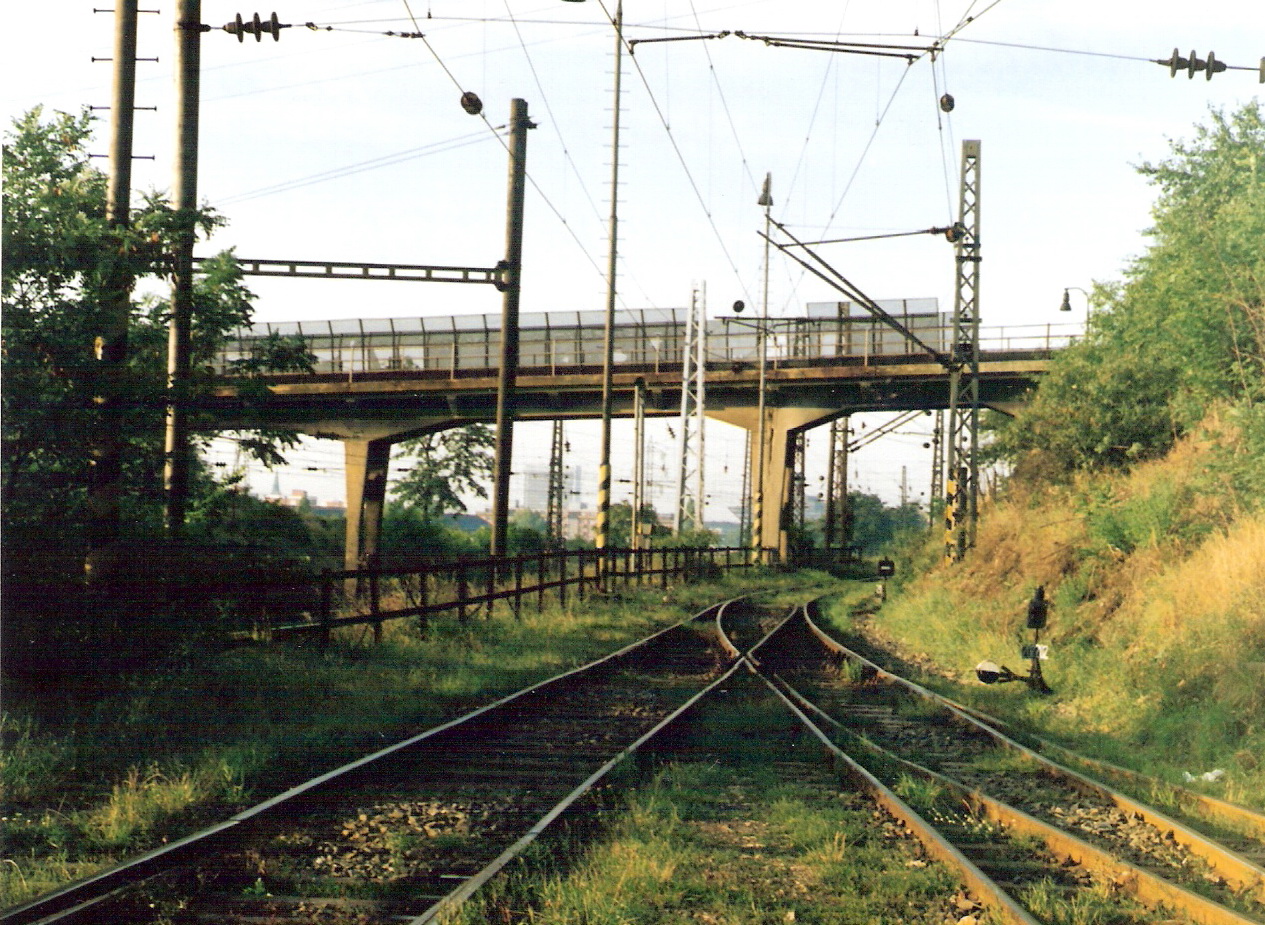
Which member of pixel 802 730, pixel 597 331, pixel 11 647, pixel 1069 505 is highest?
pixel 597 331

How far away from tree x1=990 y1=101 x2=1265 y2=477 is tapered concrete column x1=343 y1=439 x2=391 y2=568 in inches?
1136

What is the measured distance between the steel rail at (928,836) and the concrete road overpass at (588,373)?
3376 cm

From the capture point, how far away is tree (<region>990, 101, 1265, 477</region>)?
15.5m

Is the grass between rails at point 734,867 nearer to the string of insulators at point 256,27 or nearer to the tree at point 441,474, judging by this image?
the string of insulators at point 256,27

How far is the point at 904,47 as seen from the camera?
1770 cm

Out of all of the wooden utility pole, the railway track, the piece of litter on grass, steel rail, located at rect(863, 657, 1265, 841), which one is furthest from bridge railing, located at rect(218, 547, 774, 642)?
the piece of litter on grass

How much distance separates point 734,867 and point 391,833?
76.3 inches

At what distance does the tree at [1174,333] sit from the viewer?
1548 centimetres

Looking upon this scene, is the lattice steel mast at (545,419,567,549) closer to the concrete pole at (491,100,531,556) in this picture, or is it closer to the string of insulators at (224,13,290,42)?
the concrete pole at (491,100,531,556)

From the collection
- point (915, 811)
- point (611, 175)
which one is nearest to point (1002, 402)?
point (611, 175)

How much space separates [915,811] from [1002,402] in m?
35.6

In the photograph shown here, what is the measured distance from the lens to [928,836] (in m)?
6.88

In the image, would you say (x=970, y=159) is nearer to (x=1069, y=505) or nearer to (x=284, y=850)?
(x=1069, y=505)

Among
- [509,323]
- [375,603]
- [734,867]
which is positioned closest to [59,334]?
[375,603]
